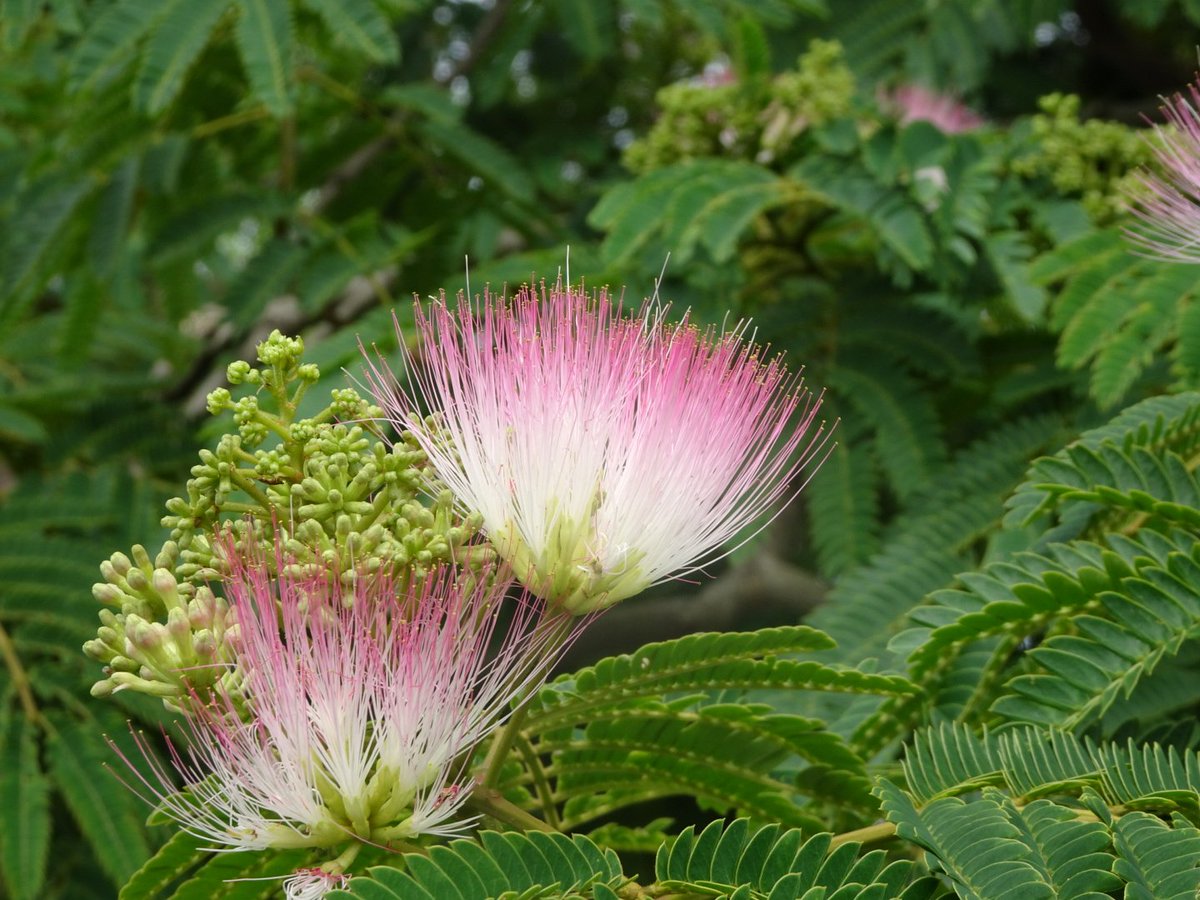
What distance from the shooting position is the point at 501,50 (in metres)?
5.23

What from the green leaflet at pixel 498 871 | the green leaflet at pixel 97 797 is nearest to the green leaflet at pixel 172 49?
the green leaflet at pixel 97 797

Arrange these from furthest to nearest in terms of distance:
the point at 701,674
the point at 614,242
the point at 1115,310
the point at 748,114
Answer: the point at 748,114
the point at 614,242
the point at 1115,310
the point at 701,674

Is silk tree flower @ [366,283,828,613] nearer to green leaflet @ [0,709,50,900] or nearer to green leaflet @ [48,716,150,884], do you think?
green leaflet @ [48,716,150,884]

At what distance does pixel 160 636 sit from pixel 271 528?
21cm

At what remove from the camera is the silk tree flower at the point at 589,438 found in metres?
1.77

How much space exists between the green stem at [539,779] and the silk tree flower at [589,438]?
303 millimetres

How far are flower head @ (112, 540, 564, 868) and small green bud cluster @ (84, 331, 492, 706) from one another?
33 millimetres

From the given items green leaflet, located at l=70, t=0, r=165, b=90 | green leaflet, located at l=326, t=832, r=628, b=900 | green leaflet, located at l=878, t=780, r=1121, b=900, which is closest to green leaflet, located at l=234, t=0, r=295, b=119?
green leaflet, located at l=70, t=0, r=165, b=90

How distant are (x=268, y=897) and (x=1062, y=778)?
1.15 m

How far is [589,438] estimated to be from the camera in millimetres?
1786

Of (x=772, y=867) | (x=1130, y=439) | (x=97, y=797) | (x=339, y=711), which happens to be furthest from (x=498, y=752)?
(x=97, y=797)

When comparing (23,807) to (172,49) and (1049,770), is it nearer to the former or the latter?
(172,49)

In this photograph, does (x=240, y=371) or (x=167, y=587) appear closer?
(x=167, y=587)

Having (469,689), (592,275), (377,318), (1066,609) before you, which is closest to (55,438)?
(377,318)
